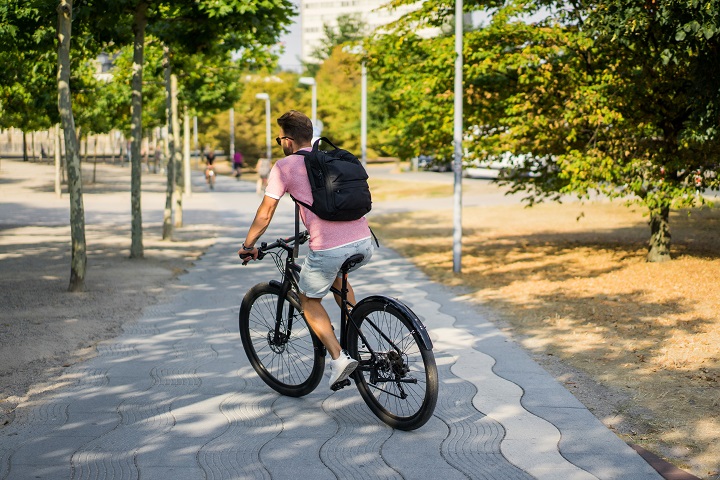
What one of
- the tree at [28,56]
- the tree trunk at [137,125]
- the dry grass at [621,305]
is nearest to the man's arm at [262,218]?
the dry grass at [621,305]

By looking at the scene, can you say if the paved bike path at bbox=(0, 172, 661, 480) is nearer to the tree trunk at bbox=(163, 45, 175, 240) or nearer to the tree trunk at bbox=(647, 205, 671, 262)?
the tree trunk at bbox=(647, 205, 671, 262)

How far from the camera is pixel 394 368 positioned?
493 cm

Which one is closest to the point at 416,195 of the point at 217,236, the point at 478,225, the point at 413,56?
the point at 478,225

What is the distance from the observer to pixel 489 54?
Result: 492 inches

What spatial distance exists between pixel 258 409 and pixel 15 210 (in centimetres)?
2225

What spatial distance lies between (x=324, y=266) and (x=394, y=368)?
69 centimetres

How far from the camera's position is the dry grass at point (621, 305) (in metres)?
5.23

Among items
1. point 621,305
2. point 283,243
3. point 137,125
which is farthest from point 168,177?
point 283,243

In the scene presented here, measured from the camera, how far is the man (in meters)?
4.90

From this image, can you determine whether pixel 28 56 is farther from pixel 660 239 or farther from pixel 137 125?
pixel 660 239

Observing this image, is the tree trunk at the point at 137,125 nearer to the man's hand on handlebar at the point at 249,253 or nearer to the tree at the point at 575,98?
the tree at the point at 575,98

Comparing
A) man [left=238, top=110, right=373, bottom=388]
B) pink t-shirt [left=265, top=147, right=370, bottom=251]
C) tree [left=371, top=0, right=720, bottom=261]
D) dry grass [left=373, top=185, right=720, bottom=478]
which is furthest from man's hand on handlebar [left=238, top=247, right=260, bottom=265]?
tree [left=371, top=0, right=720, bottom=261]

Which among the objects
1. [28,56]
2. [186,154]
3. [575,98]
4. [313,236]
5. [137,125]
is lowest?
[313,236]

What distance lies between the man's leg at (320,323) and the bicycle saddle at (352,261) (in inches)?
11.7
